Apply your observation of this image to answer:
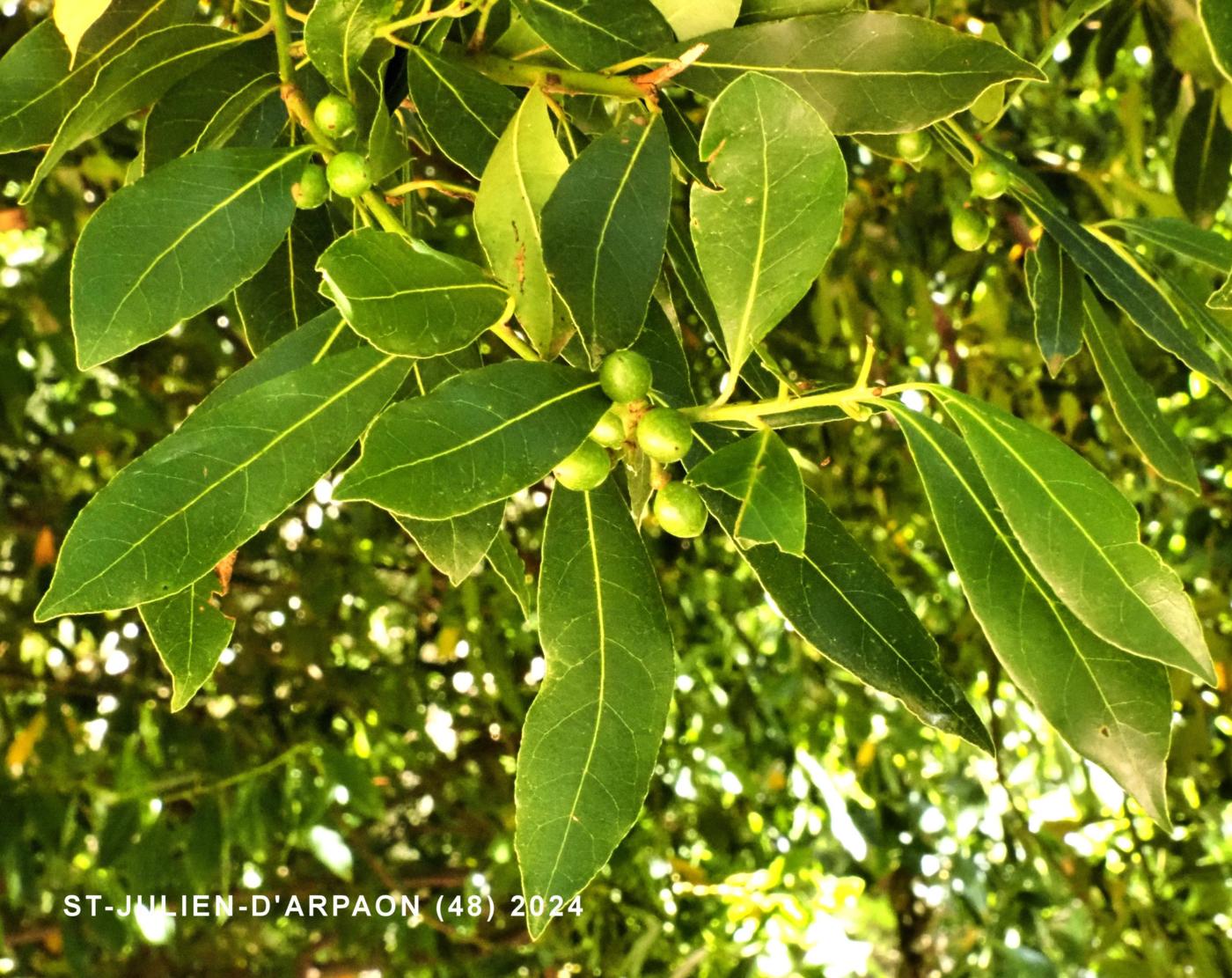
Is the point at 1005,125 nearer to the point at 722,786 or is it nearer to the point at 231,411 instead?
the point at 722,786

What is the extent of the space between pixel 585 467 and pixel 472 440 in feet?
0.24

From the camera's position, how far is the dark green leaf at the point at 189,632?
54 cm

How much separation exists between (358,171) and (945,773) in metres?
1.66

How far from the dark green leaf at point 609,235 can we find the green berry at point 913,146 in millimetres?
225

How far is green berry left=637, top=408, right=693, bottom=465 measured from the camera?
0.46 meters

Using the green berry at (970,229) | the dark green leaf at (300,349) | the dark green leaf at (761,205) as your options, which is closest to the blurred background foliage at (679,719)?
the green berry at (970,229)

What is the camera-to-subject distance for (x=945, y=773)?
6.18 feet

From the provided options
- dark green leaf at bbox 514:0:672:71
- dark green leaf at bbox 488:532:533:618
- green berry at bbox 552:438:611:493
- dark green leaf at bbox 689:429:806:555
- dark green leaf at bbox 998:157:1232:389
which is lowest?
dark green leaf at bbox 689:429:806:555

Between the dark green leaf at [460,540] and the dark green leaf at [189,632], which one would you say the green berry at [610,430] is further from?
the dark green leaf at [189,632]

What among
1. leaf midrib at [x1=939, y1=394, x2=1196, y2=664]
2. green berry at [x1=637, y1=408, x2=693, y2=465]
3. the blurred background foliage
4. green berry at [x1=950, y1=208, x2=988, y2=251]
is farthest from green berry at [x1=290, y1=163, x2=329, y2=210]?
the blurred background foliage

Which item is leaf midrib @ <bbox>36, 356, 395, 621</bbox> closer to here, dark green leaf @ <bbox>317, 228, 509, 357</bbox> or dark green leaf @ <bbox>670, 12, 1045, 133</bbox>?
dark green leaf @ <bbox>317, 228, 509, 357</bbox>

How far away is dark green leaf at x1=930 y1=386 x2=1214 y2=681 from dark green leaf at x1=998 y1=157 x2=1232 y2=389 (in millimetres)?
213

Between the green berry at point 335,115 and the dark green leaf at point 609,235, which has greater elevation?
the green berry at point 335,115

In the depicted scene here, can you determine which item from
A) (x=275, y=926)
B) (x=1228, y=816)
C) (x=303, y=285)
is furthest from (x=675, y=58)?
A: (x=1228, y=816)
